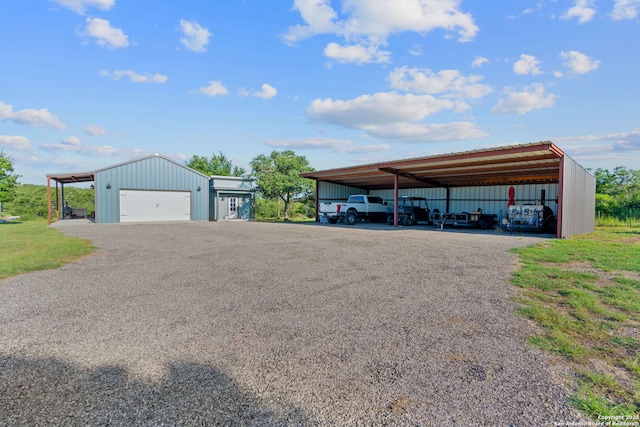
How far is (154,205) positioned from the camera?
23.8 metres

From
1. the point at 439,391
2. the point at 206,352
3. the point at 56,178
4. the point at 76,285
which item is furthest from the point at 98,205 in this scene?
the point at 439,391

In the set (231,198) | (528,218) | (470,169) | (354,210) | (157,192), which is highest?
(470,169)

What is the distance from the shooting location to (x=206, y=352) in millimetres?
3277

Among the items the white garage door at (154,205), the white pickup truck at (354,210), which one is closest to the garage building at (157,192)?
the white garage door at (154,205)

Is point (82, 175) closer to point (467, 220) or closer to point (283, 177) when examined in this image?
point (283, 177)

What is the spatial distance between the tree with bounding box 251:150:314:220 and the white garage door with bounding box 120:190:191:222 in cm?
623

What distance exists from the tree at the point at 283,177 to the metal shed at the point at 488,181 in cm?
307

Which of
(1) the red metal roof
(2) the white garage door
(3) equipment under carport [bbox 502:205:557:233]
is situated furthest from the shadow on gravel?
(2) the white garage door

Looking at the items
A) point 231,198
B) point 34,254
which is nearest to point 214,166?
point 231,198

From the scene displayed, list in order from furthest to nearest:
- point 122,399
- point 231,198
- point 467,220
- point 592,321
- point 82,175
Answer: point 231,198
point 82,175
point 467,220
point 592,321
point 122,399

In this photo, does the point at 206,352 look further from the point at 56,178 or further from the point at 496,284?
the point at 56,178

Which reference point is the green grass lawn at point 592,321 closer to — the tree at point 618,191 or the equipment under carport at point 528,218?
the equipment under carport at point 528,218

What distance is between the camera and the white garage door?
22688mm

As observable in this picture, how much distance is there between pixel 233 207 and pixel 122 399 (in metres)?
26.2
